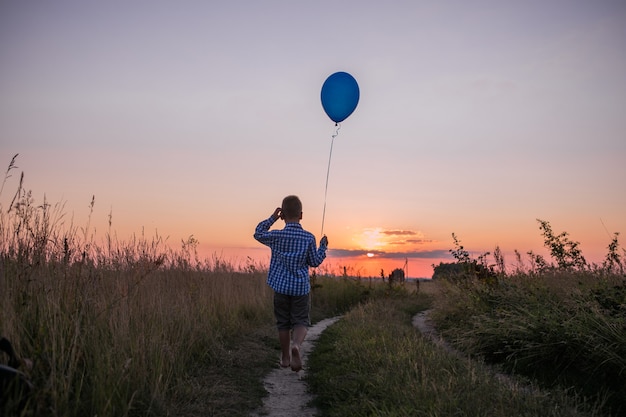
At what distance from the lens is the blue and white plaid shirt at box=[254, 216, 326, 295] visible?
716 centimetres

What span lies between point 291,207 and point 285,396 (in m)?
2.59

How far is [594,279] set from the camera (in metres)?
9.61

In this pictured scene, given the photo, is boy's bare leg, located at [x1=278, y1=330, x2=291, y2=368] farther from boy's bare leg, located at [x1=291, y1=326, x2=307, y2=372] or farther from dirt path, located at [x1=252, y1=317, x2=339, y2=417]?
dirt path, located at [x1=252, y1=317, x2=339, y2=417]

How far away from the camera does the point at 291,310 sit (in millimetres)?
7348

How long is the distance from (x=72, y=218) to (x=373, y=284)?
18.0 metres

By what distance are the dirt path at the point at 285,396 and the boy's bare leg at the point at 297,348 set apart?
32 centimetres

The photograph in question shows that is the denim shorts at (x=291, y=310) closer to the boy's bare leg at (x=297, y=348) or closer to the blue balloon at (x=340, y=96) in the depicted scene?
the boy's bare leg at (x=297, y=348)

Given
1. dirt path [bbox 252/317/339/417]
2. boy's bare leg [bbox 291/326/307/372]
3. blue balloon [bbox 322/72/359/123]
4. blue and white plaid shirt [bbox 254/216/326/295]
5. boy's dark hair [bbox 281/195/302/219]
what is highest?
blue balloon [bbox 322/72/359/123]

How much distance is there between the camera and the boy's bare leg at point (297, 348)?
6801mm

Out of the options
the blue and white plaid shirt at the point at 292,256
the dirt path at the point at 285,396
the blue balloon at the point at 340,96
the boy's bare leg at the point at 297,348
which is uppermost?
the blue balloon at the point at 340,96

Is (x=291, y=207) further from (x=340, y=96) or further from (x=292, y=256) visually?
(x=340, y=96)

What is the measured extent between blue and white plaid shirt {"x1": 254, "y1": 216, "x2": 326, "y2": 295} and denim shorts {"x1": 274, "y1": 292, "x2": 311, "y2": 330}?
0.15 m

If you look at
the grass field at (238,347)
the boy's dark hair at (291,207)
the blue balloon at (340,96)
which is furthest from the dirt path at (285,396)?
the blue balloon at (340,96)

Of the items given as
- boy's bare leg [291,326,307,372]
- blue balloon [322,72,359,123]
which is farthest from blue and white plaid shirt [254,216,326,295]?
blue balloon [322,72,359,123]
